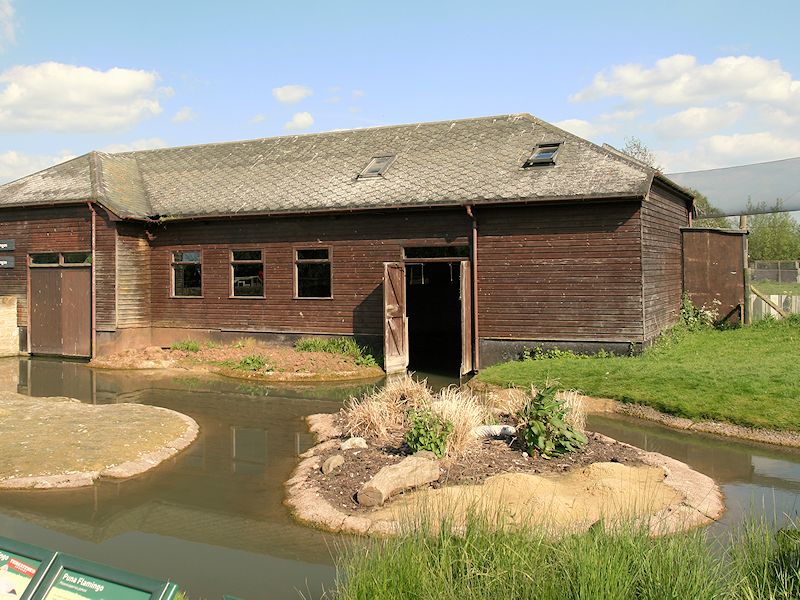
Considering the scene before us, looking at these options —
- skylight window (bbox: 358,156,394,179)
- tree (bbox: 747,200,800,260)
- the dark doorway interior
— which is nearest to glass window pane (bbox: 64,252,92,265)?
skylight window (bbox: 358,156,394,179)

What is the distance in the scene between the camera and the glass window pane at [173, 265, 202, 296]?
2106 centimetres

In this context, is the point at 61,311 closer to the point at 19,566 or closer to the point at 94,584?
the point at 19,566

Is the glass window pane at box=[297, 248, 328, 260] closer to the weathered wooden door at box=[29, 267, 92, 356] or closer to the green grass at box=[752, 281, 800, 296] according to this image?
the weathered wooden door at box=[29, 267, 92, 356]

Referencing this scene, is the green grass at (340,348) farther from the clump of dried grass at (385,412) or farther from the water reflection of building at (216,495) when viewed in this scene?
the clump of dried grass at (385,412)

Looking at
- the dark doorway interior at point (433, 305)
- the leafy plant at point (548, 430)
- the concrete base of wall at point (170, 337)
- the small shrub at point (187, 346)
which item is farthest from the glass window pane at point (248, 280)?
the leafy plant at point (548, 430)

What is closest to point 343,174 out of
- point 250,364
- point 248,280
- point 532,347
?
point 248,280

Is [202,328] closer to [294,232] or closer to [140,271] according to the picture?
[140,271]

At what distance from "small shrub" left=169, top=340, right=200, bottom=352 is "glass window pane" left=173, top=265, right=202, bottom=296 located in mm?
1531

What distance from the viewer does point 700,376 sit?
12.9m

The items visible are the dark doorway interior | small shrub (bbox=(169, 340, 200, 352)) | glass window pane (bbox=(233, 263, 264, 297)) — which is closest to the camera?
small shrub (bbox=(169, 340, 200, 352))

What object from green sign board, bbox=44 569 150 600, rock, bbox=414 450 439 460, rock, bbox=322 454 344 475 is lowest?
rock, bbox=322 454 344 475

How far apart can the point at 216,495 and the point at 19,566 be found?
4.68m

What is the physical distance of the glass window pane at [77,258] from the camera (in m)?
20.7

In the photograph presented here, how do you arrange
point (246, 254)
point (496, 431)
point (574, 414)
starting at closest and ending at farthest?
point (574, 414)
point (496, 431)
point (246, 254)
